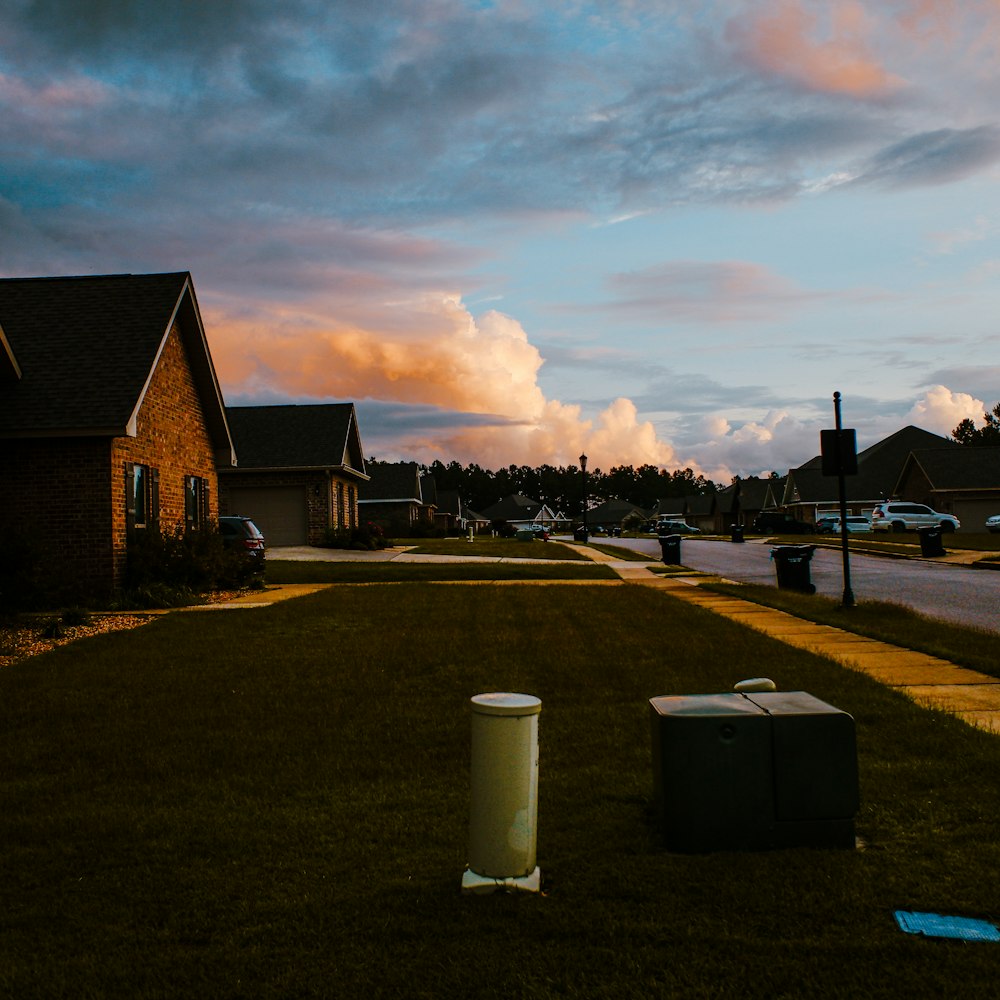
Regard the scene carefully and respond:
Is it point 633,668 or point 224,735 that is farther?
point 633,668

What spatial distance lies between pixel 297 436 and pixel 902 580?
22426 millimetres

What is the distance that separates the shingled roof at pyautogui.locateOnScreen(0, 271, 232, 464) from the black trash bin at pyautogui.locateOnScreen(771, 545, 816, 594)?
513 inches

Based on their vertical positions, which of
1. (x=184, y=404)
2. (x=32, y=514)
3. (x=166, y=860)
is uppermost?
(x=184, y=404)

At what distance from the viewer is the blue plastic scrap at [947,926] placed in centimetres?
406

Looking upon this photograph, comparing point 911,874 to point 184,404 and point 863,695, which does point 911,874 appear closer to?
point 863,695

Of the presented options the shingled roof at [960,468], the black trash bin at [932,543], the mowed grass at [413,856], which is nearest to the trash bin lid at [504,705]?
the mowed grass at [413,856]

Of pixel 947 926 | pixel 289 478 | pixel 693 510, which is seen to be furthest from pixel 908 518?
pixel 693 510

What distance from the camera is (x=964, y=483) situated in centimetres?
5922

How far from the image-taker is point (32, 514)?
681 inches

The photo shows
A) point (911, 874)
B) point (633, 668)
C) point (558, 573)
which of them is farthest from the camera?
point (558, 573)

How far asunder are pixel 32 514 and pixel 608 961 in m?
16.0

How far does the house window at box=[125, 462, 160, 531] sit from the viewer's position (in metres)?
18.3

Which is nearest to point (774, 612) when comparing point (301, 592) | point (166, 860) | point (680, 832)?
point (301, 592)

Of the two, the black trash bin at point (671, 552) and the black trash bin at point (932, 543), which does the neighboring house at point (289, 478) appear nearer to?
the black trash bin at point (671, 552)
